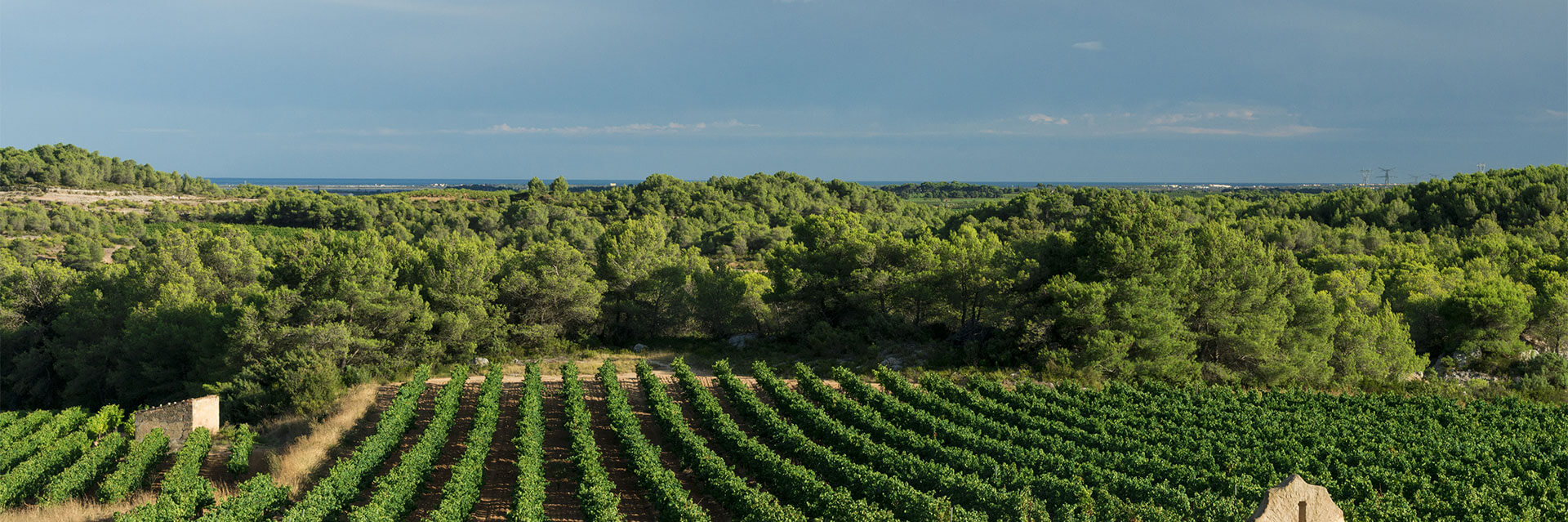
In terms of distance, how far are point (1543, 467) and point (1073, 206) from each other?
45.2 m

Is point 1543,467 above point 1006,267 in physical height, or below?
below

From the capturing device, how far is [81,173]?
8056cm

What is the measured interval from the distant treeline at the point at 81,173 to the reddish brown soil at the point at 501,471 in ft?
281

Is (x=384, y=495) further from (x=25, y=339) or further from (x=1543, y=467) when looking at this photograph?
(x=25, y=339)

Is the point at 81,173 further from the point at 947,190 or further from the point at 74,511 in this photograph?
the point at 947,190

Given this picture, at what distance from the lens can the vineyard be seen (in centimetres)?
1255

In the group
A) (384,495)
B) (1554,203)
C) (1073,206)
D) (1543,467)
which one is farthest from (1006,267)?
(1554,203)

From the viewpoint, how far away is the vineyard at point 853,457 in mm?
12555

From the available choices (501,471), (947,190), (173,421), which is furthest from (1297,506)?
(947,190)

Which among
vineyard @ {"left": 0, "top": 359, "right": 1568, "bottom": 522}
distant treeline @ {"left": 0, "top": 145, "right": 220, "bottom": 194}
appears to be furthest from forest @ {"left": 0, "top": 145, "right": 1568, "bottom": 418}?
distant treeline @ {"left": 0, "top": 145, "right": 220, "bottom": 194}

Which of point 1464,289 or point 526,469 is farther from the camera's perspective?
point 1464,289

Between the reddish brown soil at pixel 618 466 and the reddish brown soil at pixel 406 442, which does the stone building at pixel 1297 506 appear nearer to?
the reddish brown soil at pixel 618 466

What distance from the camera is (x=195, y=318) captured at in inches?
1144

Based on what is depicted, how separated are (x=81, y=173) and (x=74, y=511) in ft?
294
